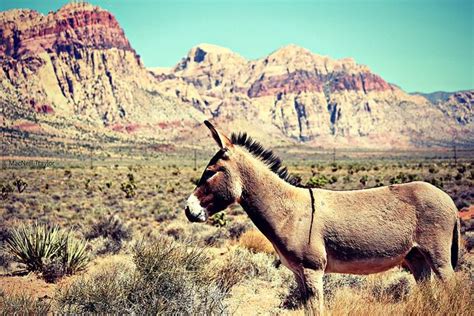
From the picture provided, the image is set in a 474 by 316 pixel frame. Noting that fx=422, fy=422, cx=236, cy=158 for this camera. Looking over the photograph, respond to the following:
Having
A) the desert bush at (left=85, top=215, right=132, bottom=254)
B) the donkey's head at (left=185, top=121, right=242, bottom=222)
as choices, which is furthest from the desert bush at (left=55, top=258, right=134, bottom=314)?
the desert bush at (left=85, top=215, right=132, bottom=254)

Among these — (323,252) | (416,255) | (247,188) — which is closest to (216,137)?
(247,188)

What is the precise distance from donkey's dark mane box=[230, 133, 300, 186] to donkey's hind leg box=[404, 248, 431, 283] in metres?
1.73

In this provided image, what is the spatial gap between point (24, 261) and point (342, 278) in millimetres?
7167

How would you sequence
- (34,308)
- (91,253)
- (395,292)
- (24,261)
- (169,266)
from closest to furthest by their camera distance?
(34,308), (169,266), (395,292), (24,261), (91,253)

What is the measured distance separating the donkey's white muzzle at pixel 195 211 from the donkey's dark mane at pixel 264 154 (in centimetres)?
102

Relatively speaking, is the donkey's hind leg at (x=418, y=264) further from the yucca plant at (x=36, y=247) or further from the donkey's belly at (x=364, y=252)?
the yucca plant at (x=36, y=247)

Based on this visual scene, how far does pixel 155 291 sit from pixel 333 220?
251cm

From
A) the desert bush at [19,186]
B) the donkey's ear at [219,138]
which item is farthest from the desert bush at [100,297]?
the desert bush at [19,186]

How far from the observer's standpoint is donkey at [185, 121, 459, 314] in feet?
16.6

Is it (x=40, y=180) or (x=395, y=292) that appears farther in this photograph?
(x=40, y=180)

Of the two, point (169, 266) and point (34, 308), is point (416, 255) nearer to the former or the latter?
point (169, 266)

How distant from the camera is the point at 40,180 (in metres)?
43.5

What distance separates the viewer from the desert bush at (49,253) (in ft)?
30.8

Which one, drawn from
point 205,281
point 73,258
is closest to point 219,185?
point 205,281
